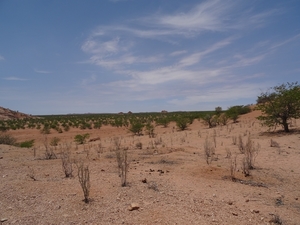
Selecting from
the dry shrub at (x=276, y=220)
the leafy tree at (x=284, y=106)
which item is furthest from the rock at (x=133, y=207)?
the leafy tree at (x=284, y=106)

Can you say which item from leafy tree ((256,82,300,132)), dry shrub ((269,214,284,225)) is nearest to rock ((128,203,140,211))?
dry shrub ((269,214,284,225))

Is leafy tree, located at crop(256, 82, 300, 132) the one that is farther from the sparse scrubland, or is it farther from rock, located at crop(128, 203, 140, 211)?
rock, located at crop(128, 203, 140, 211)

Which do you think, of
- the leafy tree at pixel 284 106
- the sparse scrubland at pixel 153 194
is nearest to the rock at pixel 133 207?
the sparse scrubland at pixel 153 194

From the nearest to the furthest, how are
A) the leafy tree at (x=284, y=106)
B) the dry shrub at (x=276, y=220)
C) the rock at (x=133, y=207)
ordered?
the dry shrub at (x=276, y=220) < the rock at (x=133, y=207) < the leafy tree at (x=284, y=106)

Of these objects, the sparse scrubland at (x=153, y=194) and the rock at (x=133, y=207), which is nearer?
the sparse scrubland at (x=153, y=194)

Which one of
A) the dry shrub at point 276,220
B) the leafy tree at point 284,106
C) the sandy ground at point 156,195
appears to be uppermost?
the leafy tree at point 284,106

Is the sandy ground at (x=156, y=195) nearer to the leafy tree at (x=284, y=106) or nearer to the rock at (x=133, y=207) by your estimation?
the rock at (x=133, y=207)

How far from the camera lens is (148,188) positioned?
22.7 feet

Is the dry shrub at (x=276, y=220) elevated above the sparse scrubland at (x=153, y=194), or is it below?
below

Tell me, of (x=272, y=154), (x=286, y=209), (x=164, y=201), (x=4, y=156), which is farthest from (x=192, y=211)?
(x=4, y=156)

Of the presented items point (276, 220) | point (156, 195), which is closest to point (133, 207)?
point (156, 195)

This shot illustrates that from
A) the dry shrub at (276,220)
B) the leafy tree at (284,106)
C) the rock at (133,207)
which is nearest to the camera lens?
the dry shrub at (276,220)

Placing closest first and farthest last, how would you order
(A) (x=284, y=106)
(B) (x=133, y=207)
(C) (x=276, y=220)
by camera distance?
(C) (x=276, y=220)
(B) (x=133, y=207)
(A) (x=284, y=106)

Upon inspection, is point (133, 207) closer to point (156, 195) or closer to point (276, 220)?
point (156, 195)
